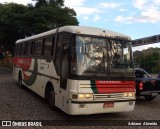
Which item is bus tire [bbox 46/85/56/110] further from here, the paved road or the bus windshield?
the bus windshield

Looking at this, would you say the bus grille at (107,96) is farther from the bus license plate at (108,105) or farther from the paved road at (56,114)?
the paved road at (56,114)

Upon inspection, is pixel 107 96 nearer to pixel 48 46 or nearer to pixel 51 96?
pixel 51 96

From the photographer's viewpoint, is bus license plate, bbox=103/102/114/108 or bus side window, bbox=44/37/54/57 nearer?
bus license plate, bbox=103/102/114/108

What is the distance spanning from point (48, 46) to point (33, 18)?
22.0 metres

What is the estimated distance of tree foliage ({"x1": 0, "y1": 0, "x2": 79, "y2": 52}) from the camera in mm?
32438

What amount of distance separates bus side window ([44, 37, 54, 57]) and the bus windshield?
2232 millimetres

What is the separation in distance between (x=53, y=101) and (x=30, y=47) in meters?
5.28

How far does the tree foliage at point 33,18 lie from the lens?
3244cm

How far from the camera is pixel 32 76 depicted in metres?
14.6

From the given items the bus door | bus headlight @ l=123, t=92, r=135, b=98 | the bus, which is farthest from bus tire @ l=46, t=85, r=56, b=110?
bus headlight @ l=123, t=92, r=135, b=98

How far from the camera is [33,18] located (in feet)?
108

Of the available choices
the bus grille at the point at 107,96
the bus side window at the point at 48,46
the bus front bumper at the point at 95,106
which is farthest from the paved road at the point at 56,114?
the bus side window at the point at 48,46

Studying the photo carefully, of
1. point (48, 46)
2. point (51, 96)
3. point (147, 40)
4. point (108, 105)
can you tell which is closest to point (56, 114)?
point (51, 96)

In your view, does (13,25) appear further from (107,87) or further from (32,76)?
(107,87)
